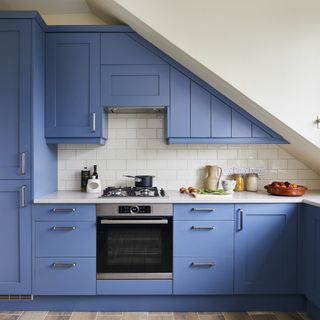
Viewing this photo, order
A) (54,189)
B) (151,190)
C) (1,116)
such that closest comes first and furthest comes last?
(1,116), (151,190), (54,189)

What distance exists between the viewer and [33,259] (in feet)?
8.26

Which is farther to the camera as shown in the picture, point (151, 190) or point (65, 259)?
point (151, 190)

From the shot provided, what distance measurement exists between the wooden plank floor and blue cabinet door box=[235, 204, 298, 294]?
185 mm

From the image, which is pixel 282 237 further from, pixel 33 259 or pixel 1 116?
pixel 1 116

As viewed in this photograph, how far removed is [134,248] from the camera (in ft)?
8.34

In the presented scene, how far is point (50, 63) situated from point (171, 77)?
107 centimetres

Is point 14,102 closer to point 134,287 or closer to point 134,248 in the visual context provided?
point 134,248

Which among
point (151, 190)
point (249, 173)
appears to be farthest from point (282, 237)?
point (151, 190)

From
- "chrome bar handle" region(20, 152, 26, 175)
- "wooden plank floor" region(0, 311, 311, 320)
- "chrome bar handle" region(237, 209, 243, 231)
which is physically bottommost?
"wooden plank floor" region(0, 311, 311, 320)

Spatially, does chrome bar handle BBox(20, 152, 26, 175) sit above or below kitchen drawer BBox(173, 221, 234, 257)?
above

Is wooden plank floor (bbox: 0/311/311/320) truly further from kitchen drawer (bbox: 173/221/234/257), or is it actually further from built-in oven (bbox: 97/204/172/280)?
kitchen drawer (bbox: 173/221/234/257)

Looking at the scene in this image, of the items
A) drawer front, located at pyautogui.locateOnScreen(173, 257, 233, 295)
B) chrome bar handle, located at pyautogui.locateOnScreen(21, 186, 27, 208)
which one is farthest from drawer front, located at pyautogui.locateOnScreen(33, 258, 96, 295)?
drawer front, located at pyautogui.locateOnScreen(173, 257, 233, 295)

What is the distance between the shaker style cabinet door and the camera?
2781mm

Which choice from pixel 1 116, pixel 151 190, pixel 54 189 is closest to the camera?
pixel 1 116
